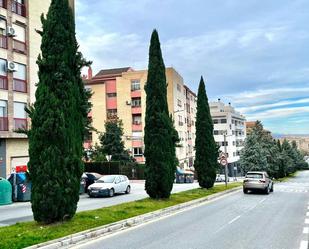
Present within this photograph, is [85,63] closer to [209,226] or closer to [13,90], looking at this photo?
[209,226]

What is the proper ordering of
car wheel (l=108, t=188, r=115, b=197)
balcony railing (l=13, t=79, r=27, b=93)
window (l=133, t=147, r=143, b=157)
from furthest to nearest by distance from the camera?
1. window (l=133, t=147, r=143, b=157)
2. balcony railing (l=13, t=79, r=27, b=93)
3. car wheel (l=108, t=188, r=115, b=197)

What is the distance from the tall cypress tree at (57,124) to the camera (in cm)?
1219

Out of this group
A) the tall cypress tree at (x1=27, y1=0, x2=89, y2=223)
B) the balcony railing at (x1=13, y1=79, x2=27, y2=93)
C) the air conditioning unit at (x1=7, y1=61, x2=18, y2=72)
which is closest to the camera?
the tall cypress tree at (x1=27, y1=0, x2=89, y2=223)

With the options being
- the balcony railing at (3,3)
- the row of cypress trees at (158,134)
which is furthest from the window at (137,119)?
the row of cypress trees at (158,134)

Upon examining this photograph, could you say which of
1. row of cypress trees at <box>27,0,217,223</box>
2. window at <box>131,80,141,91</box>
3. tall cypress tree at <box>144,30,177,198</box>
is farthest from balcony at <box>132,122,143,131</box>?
row of cypress trees at <box>27,0,217,223</box>

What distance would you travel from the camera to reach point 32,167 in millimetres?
12391

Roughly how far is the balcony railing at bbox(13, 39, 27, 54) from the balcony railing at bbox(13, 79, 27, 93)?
2.53m

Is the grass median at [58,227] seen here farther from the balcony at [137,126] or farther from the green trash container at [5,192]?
the balcony at [137,126]

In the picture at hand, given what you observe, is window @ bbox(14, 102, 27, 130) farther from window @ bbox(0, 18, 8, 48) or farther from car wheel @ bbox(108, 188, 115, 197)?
car wheel @ bbox(108, 188, 115, 197)

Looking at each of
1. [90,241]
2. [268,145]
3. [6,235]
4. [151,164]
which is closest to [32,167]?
[6,235]

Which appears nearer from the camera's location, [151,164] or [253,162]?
[151,164]

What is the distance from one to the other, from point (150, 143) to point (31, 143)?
9.09 metres

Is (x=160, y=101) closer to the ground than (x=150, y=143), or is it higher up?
higher up

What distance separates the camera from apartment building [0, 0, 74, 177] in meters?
31.5
